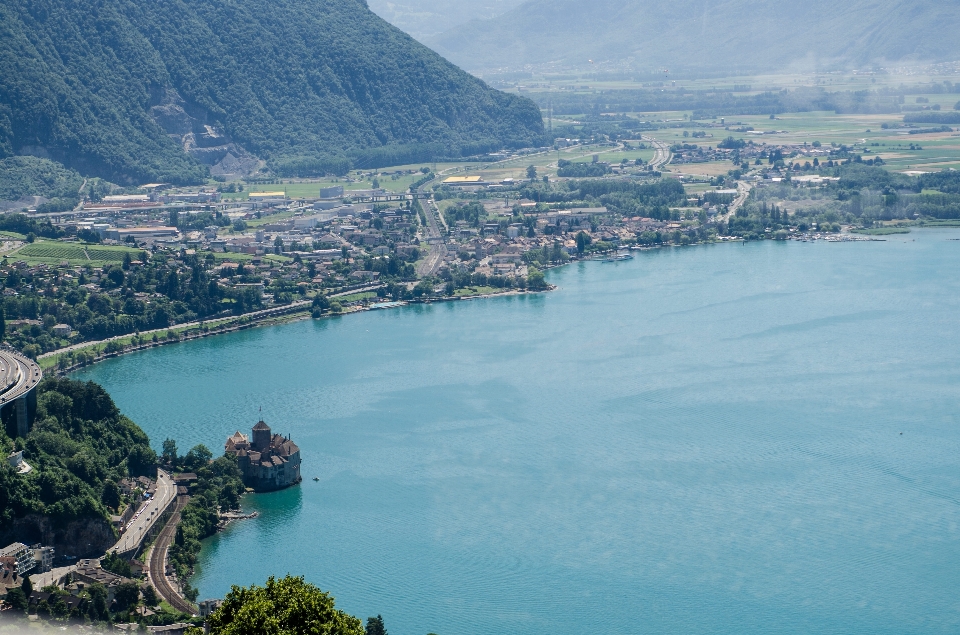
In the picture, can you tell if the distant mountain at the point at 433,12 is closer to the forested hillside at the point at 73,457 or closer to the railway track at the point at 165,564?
the forested hillside at the point at 73,457

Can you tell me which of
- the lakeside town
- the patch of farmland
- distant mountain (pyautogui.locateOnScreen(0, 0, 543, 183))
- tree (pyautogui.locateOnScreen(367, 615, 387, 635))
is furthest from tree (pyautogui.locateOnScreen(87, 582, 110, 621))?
→ distant mountain (pyautogui.locateOnScreen(0, 0, 543, 183))

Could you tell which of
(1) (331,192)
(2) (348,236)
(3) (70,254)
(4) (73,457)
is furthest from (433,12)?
(4) (73,457)

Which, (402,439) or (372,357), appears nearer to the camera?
(402,439)

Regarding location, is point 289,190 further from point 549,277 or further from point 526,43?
point 526,43

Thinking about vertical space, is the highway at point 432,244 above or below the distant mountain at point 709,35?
below

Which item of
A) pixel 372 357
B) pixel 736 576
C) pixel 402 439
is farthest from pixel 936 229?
pixel 736 576

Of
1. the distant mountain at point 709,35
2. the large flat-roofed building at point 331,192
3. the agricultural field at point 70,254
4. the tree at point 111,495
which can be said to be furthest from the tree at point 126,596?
the distant mountain at point 709,35

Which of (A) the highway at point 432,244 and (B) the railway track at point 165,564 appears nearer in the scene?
(B) the railway track at point 165,564
